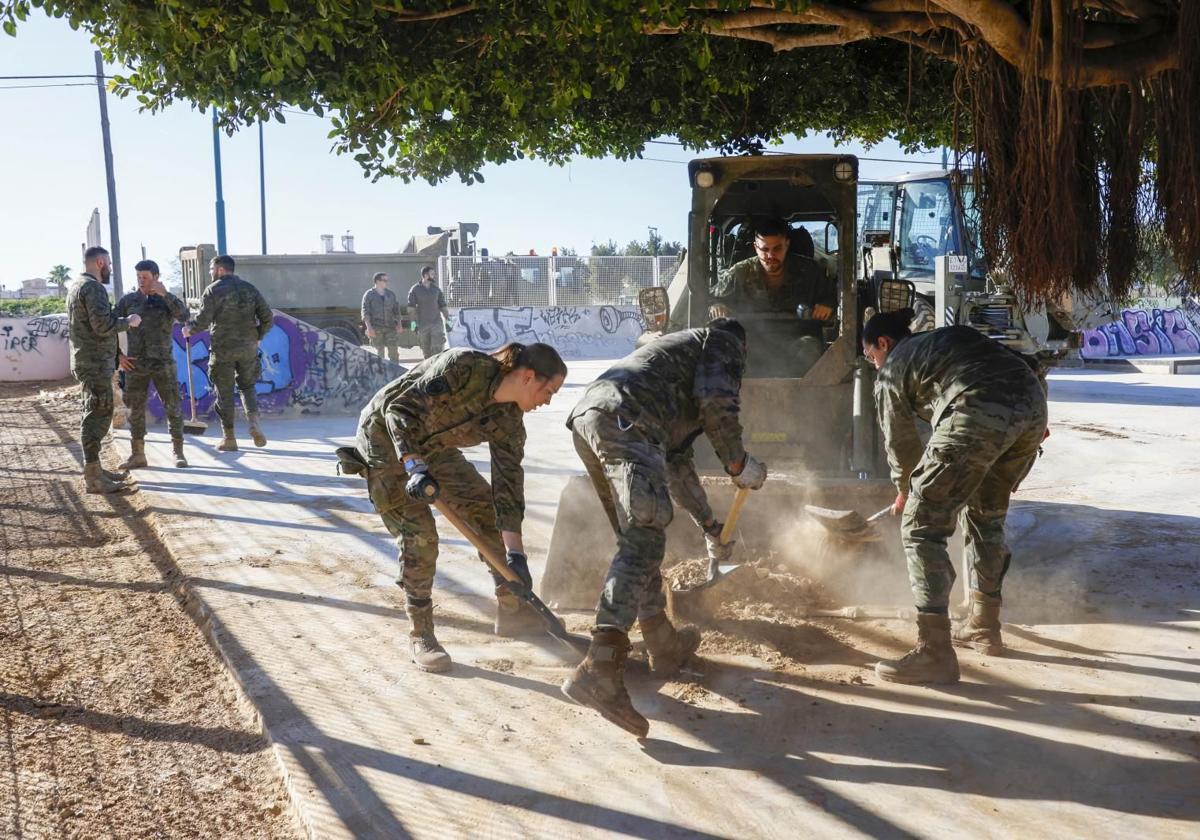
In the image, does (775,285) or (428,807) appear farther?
(775,285)

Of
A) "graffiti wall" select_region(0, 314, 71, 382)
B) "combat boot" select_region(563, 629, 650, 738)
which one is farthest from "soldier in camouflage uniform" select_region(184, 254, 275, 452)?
"graffiti wall" select_region(0, 314, 71, 382)

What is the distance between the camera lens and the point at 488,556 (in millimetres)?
4656

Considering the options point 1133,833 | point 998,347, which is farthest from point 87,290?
point 1133,833

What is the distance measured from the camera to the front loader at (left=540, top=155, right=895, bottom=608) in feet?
18.8

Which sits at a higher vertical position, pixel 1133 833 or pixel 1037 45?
pixel 1037 45

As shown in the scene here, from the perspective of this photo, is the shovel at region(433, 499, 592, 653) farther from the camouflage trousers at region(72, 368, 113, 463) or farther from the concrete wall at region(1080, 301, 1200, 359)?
the concrete wall at region(1080, 301, 1200, 359)

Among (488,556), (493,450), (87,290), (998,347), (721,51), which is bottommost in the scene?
(488,556)

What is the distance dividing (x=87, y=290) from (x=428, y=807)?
7086mm

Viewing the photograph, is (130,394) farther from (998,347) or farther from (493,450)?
(998,347)

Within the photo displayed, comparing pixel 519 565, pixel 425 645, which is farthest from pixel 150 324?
pixel 519 565

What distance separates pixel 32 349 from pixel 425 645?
62.4ft

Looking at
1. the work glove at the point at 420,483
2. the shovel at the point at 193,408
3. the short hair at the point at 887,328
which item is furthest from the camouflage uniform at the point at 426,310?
the work glove at the point at 420,483

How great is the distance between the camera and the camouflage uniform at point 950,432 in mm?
4414

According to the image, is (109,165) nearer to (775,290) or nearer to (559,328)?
(559,328)
